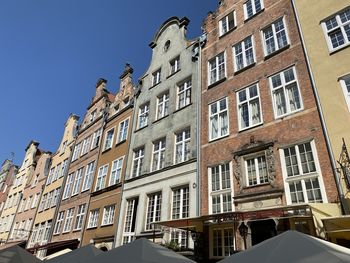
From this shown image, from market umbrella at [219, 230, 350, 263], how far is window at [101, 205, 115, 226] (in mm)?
16368

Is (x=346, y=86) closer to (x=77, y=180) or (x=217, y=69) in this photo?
(x=217, y=69)

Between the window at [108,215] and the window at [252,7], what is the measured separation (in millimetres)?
15463

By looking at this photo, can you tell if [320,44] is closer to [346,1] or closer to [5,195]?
[346,1]

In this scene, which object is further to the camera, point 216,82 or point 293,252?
point 216,82

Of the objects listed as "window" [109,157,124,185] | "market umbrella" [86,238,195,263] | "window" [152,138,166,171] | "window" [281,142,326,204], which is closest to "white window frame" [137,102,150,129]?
"window" [152,138,166,171]

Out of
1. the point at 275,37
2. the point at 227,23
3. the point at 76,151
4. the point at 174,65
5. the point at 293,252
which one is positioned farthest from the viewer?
the point at 76,151

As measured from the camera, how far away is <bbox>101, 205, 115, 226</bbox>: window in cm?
1933

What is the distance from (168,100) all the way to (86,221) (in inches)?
457

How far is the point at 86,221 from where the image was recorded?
853 inches

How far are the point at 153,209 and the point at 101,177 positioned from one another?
26.6 feet

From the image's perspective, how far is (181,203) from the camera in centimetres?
1454

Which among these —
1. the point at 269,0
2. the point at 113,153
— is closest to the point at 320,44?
the point at 269,0

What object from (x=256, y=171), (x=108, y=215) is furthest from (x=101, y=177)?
(x=256, y=171)

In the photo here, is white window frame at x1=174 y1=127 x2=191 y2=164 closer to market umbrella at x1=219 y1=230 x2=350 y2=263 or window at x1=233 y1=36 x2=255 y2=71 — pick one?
window at x1=233 y1=36 x2=255 y2=71
